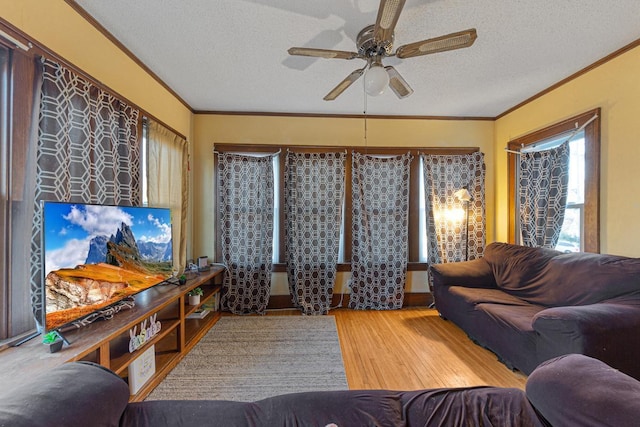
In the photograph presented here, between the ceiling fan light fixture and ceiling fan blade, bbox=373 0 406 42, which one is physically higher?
ceiling fan blade, bbox=373 0 406 42

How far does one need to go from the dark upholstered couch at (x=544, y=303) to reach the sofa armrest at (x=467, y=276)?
1 centimetres

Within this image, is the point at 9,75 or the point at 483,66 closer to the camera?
the point at 9,75

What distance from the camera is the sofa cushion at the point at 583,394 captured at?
0.75 metres

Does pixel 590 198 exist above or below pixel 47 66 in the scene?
below

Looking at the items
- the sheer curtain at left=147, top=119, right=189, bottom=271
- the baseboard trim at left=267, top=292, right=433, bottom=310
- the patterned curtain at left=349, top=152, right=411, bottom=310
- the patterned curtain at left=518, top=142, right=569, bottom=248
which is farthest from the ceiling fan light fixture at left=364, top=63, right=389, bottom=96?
the baseboard trim at left=267, top=292, right=433, bottom=310

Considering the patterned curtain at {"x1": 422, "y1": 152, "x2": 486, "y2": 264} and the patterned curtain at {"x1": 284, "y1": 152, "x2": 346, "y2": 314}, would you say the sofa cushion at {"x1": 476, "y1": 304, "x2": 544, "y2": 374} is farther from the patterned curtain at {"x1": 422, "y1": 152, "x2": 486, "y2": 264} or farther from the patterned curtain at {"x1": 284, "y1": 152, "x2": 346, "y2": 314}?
the patterned curtain at {"x1": 284, "y1": 152, "x2": 346, "y2": 314}

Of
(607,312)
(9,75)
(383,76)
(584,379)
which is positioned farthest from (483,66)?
(9,75)

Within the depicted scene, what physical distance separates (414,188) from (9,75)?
3.72 m

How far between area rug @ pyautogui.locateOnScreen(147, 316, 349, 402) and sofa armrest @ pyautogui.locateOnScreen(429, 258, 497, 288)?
1395mm

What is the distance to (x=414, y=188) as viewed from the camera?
360 cm

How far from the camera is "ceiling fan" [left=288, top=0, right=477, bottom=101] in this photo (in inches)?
54.2

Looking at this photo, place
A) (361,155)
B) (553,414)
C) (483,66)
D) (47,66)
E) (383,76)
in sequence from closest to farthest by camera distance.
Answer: (553,414)
(47,66)
(383,76)
(483,66)
(361,155)

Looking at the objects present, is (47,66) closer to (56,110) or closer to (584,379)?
(56,110)

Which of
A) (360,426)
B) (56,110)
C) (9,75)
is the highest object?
(9,75)
